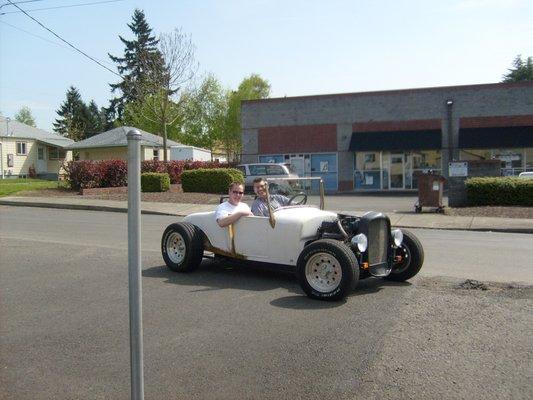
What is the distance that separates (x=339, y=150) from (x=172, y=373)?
33388 millimetres

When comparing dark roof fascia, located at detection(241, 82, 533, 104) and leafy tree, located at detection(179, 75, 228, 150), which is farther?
leafy tree, located at detection(179, 75, 228, 150)

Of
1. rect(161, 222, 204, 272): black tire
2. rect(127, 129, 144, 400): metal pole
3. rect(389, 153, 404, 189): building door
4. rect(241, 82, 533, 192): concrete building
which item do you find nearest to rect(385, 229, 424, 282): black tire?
rect(161, 222, 204, 272): black tire

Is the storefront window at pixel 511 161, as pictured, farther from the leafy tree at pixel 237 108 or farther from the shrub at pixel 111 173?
the leafy tree at pixel 237 108

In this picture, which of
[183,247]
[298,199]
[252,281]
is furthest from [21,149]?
[252,281]

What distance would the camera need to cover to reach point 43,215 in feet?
60.7

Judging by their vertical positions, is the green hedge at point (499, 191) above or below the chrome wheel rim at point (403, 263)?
above

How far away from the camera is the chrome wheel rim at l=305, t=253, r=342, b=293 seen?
6.59m

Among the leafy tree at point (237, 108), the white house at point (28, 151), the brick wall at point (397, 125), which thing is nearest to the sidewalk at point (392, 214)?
the brick wall at point (397, 125)

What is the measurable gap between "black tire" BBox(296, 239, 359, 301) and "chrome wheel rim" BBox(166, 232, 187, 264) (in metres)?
2.15

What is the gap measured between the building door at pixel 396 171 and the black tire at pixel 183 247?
28.8 meters

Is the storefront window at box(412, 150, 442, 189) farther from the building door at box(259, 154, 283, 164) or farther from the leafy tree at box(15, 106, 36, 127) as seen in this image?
the leafy tree at box(15, 106, 36, 127)

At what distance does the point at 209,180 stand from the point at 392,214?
9999mm

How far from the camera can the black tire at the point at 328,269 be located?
21.2 ft

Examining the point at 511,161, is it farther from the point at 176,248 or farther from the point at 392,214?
the point at 176,248
